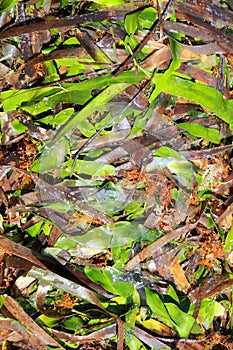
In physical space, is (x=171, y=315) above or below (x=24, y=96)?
below

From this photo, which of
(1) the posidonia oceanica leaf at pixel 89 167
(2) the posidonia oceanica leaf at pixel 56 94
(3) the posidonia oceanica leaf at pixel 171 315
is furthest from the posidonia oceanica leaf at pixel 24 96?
(3) the posidonia oceanica leaf at pixel 171 315

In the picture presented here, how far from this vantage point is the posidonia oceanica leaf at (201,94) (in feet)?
5.14

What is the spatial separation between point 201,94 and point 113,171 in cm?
36

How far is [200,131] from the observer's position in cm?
161

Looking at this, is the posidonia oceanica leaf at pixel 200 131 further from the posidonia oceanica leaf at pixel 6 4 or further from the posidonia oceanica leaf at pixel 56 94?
the posidonia oceanica leaf at pixel 6 4

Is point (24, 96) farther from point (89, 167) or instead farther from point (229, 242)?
point (229, 242)

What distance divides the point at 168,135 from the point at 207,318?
2.05 ft

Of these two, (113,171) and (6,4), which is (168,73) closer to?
(113,171)

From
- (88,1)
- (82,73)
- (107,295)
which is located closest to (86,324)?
(107,295)

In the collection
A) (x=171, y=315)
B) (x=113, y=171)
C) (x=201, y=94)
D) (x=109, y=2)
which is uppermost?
(x=109, y=2)

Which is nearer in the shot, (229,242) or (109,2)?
(109,2)

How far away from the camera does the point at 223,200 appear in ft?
5.53

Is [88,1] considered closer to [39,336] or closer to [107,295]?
[107,295]

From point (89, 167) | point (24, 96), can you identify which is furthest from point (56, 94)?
point (89, 167)
